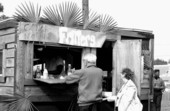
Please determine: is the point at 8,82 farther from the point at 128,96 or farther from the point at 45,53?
the point at 128,96

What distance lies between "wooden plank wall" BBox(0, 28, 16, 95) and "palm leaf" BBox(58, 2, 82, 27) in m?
1.21

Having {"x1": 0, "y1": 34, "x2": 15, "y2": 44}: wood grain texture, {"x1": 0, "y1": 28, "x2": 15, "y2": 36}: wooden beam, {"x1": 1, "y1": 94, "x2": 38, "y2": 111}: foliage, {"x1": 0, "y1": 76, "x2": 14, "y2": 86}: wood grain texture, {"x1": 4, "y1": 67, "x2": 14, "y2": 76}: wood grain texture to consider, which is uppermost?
{"x1": 0, "y1": 28, "x2": 15, "y2": 36}: wooden beam

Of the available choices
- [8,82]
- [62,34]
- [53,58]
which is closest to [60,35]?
[62,34]

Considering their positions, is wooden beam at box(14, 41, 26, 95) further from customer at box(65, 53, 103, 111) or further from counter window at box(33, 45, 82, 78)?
customer at box(65, 53, 103, 111)

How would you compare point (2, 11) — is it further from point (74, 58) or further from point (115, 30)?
point (115, 30)

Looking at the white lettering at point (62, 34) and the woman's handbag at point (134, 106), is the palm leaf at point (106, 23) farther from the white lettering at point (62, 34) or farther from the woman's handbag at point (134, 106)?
the woman's handbag at point (134, 106)

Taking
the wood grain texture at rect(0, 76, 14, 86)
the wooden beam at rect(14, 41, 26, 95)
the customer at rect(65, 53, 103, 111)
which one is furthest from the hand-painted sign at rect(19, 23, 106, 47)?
the customer at rect(65, 53, 103, 111)

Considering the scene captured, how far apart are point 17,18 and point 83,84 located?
2.24m

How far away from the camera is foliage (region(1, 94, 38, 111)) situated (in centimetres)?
702

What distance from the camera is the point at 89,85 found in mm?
6438

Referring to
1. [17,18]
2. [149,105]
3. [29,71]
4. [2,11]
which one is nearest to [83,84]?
[29,71]

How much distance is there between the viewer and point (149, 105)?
31.2 feet

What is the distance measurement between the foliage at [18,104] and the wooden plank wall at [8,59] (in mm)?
293

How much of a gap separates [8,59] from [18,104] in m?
1.22
